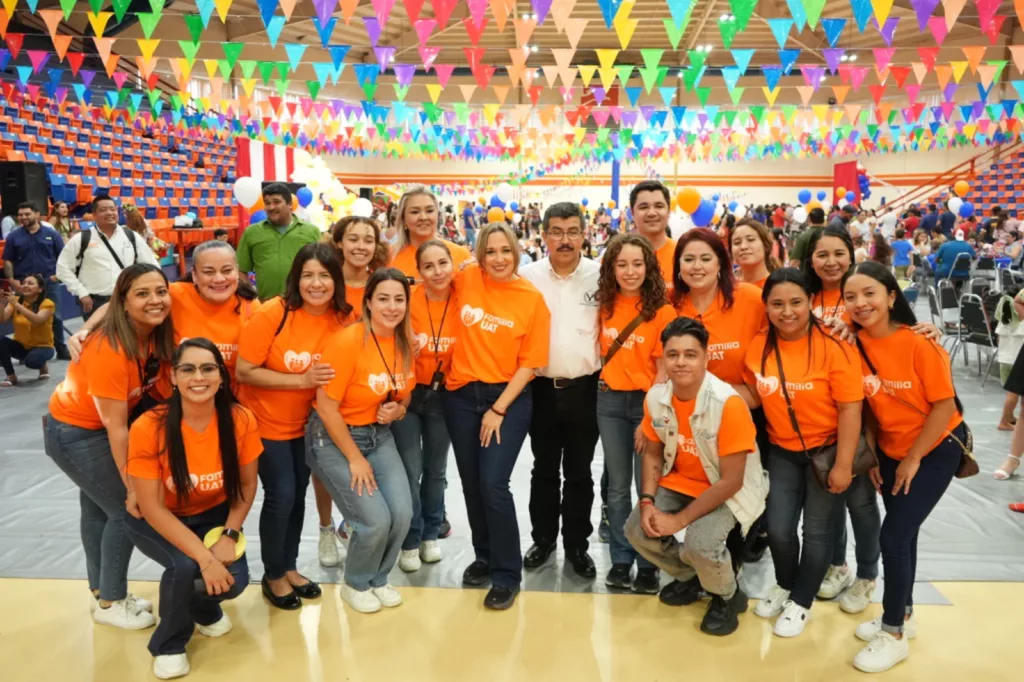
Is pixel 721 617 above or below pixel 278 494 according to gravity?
below

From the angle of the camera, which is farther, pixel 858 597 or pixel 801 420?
pixel 858 597

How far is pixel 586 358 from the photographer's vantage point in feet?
9.34

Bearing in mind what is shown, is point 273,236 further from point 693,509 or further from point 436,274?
point 693,509

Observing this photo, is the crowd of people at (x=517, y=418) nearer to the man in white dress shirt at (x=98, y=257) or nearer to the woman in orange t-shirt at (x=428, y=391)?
the woman in orange t-shirt at (x=428, y=391)

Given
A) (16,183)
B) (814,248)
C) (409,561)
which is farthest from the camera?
(16,183)

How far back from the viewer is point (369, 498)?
8.61 feet

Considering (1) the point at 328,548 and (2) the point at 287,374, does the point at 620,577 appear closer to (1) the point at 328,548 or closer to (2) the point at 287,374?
(1) the point at 328,548

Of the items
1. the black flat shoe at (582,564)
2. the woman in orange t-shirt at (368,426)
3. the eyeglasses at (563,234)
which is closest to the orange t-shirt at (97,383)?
the woman in orange t-shirt at (368,426)

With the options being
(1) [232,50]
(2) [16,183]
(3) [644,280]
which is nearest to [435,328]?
(3) [644,280]

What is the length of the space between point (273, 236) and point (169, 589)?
7.00 ft

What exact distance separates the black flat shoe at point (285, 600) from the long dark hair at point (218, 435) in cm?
56

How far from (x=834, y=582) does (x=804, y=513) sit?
501 millimetres

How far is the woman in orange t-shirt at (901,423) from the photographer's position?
235cm

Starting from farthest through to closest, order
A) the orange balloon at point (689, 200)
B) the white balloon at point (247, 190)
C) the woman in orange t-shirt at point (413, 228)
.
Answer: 1. the white balloon at point (247, 190)
2. the orange balloon at point (689, 200)
3. the woman in orange t-shirt at point (413, 228)
